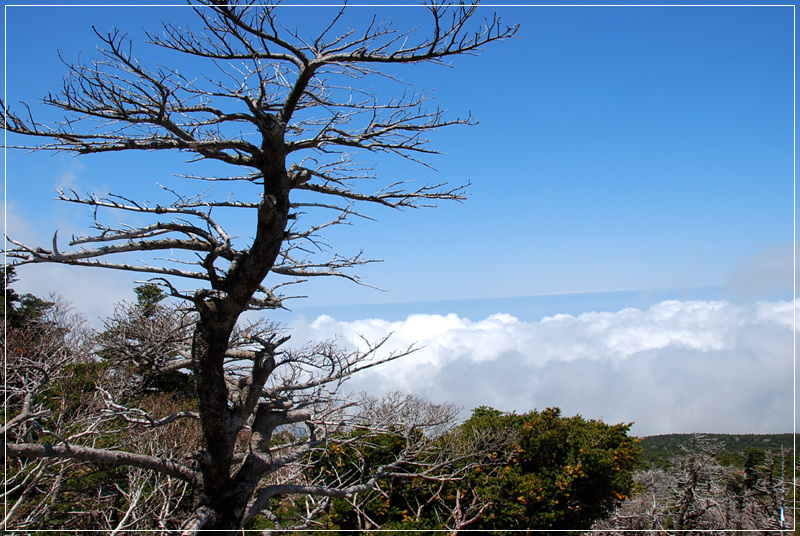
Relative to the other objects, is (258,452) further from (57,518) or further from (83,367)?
(83,367)

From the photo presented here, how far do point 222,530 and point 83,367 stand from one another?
12484mm

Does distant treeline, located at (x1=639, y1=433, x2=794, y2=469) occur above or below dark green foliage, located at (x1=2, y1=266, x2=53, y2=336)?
below

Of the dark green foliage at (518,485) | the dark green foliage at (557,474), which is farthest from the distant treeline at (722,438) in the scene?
the dark green foliage at (518,485)

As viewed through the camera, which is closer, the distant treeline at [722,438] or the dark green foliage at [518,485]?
the dark green foliage at [518,485]

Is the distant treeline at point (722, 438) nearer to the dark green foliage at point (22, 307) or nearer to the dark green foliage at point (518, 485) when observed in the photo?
the dark green foliage at point (518, 485)

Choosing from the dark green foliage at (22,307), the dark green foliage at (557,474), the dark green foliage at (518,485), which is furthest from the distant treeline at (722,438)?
the dark green foliage at (22,307)

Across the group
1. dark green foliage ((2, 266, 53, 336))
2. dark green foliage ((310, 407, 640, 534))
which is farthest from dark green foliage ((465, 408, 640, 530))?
dark green foliage ((2, 266, 53, 336))

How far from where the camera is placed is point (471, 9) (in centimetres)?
407

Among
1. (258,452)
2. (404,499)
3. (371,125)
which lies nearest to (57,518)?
(404,499)

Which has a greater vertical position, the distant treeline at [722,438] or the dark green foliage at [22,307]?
the dark green foliage at [22,307]

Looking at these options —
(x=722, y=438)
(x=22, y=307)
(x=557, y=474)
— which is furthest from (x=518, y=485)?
(x=22, y=307)

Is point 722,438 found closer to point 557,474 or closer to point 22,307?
point 557,474

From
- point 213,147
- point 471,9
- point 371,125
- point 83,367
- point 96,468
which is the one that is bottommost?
point 96,468

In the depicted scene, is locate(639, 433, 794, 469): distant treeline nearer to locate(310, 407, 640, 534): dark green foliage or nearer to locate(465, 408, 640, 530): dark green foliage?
locate(465, 408, 640, 530): dark green foliage
